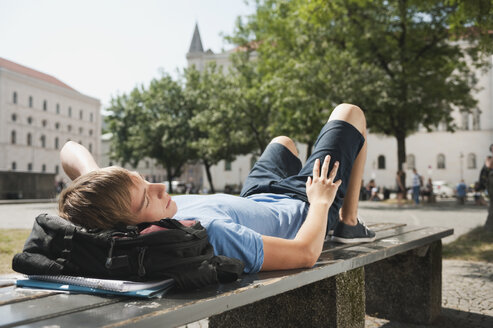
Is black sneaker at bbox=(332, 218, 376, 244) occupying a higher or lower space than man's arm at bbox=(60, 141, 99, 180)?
lower

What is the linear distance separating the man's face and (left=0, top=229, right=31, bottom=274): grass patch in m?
4.05

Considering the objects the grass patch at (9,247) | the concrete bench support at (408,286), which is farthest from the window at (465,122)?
the concrete bench support at (408,286)

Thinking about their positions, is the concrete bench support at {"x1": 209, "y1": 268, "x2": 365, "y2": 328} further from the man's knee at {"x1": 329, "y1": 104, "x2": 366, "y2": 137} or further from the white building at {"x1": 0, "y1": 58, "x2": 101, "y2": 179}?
the white building at {"x1": 0, "y1": 58, "x2": 101, "y2": 179}

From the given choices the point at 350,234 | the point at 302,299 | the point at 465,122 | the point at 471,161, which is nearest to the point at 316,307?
the point at 302,299

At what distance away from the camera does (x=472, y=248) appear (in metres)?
7.14

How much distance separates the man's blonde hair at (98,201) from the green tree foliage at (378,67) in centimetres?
1964

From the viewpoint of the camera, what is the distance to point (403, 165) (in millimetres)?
23875

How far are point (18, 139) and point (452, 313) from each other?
247ft

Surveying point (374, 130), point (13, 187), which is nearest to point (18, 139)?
point (13, 187)

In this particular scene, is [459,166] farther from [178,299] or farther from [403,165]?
[178,299]

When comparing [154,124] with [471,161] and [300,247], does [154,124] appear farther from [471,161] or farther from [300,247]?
[300,247]

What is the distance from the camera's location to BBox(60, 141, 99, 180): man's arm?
2.85m

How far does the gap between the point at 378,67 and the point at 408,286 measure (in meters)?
19.3

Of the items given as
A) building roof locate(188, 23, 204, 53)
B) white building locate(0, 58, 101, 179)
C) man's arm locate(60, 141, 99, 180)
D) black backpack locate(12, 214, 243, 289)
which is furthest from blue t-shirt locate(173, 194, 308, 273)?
building roof locate(188, 23, 204, 53)
